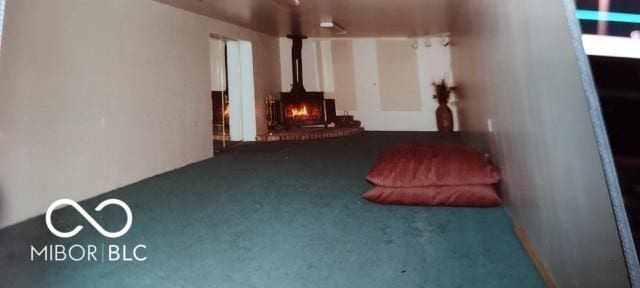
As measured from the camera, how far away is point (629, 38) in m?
0.50

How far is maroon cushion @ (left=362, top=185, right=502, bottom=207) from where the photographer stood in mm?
1690

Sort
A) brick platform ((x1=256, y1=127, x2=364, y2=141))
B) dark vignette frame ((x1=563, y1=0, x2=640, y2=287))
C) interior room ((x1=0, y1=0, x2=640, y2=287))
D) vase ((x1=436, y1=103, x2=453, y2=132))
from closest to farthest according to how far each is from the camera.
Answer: dark vignette frame ((x1=563, y1=0, x2=640, y2=287)) < interior room ((x1=0, y1=0, x2=640, y2=287)) < brick platform ((x1=256, y1=127, x2=364, y2=141)) < vase ((x1=436, y1=103, x2=453, y2=132))

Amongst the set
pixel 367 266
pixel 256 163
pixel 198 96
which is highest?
pixel 198 96

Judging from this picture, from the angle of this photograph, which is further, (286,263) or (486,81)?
(486,81)

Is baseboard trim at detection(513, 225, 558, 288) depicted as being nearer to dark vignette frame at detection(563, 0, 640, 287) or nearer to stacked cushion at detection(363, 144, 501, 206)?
stacked cushion at detection(363, 144, 501, 206)

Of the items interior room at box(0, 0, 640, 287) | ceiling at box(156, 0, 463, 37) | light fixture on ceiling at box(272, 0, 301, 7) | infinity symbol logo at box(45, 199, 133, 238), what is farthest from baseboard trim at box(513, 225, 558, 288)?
light fixture on ceiling at box(272, 0, 301, 7)

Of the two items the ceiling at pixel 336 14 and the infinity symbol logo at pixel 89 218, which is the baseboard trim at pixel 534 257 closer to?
the infinity symbol logo at pixel 89 218

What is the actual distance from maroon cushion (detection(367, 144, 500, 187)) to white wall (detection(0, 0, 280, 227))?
2000 mm

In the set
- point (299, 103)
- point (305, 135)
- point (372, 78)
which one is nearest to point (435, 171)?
point (305, 135)

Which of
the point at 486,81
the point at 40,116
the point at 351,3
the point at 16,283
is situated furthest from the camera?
the point at 351,3

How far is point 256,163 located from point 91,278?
83.4 inches

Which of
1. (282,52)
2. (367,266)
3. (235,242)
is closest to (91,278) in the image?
(235,242)

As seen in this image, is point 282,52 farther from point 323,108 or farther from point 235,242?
point 235,242

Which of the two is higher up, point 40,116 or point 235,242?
point 40,116
